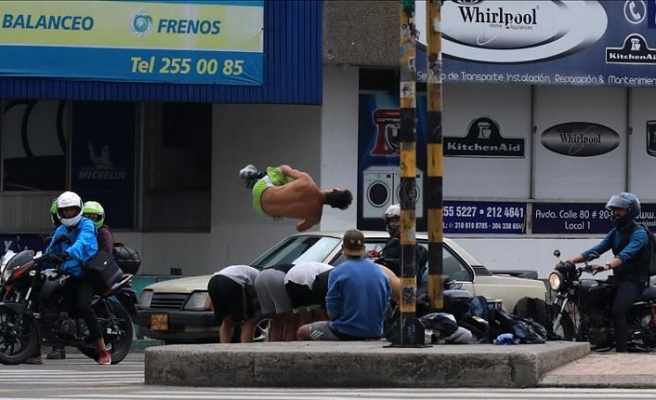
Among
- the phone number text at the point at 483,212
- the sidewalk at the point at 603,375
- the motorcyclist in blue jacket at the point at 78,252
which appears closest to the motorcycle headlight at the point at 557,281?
the sidewalk at the point at 603,375

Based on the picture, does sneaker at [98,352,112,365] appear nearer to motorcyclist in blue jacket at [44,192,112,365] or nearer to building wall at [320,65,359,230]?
motorcyclist in blue jacket at [44,192,112,365]

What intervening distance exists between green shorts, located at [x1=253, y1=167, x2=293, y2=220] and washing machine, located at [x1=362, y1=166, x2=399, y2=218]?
32.2ft

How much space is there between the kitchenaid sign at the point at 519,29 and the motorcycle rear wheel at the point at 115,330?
8560 millimetres

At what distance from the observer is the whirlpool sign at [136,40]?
20878 mm

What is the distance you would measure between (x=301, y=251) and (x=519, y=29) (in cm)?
784

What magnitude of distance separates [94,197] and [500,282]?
29.0 feet

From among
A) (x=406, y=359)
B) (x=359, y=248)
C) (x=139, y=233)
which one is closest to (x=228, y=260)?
(x=139, y=233)

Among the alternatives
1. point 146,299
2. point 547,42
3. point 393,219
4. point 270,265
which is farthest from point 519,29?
point 146,299

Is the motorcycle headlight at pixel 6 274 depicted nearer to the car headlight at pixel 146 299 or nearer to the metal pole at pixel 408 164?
the car headlight at pixel 146 299

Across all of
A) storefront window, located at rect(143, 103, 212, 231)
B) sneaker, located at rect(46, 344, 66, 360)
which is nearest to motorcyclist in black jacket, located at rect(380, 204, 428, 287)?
sneaker, located at rect(46, 344, 66, 360)

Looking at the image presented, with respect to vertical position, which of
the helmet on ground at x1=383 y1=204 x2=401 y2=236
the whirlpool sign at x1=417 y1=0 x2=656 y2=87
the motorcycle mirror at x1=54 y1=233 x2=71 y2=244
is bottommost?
the motorcycle mirror at x1=54 y1=233 x2=71 y2=244

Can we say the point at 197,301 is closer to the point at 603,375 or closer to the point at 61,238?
the point at 61,238

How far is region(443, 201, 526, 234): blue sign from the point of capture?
2362cm

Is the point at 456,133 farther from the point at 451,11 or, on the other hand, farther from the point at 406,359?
the point at 406,359
